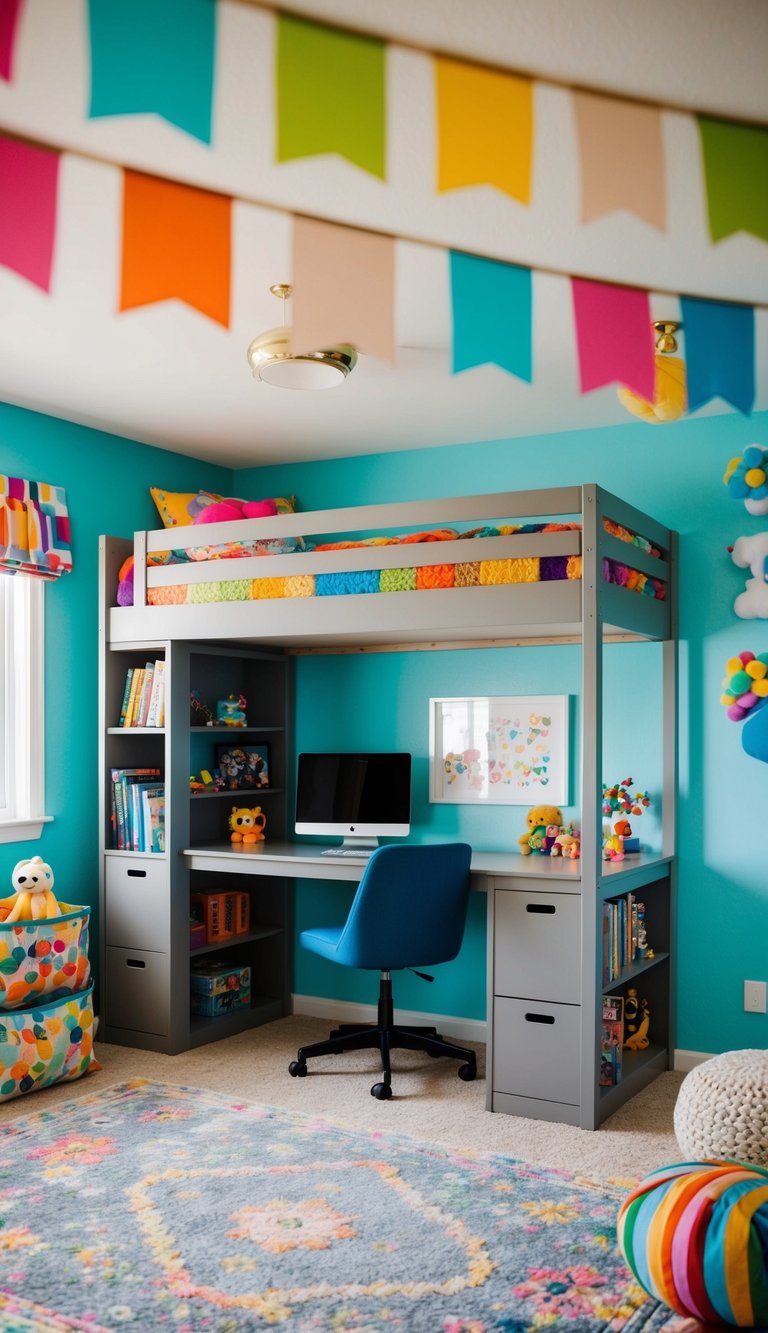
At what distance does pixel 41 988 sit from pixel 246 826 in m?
1.12

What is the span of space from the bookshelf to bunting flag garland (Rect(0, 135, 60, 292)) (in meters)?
2.74

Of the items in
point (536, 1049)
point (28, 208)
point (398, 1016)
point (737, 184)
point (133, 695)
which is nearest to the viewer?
point (28, 208)

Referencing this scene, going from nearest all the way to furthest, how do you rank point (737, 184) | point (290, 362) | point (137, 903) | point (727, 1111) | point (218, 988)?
point (737, 184), point (727, 1111), point (290, 362), point (137, 903), point (218, 988)

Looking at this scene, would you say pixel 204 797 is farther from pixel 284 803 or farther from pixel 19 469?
pixel 19 469

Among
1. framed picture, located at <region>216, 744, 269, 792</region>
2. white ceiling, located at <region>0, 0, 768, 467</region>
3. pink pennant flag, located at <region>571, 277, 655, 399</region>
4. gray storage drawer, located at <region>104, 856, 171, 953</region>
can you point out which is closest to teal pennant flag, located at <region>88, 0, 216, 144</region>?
white ceiling, located at <region>0, 0, 768, 467</region>

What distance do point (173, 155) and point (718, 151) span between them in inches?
44.6

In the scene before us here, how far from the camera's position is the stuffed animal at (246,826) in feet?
15.2

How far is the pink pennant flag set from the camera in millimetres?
1819

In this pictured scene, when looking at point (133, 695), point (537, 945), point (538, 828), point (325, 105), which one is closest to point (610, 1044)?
point (537, 945)

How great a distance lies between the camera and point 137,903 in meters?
4.28

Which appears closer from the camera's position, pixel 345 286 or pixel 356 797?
pixel 345 286

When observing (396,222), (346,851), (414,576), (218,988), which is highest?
(396,222)

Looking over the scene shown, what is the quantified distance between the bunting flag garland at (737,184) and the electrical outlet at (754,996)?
292 centimetres

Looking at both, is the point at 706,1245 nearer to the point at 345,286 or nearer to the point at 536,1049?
the point at 536,1049
